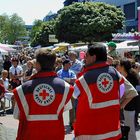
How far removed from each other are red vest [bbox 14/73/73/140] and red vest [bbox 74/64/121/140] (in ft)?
1.05

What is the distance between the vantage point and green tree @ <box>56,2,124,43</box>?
5366 centimetres

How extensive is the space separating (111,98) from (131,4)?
76.1 metres

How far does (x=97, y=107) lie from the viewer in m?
4.75

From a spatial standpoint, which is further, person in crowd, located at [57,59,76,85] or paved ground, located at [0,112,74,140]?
person in crowd, located at [57,59,76,85]

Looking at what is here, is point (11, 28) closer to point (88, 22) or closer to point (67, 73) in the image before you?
point (88, 22)

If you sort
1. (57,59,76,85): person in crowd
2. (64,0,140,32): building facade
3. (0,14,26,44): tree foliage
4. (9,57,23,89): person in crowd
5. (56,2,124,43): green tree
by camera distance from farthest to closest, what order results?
(0,14,26,44): tree foliage, (64,0,140,32): building facade, (56,2,124,43): green tree, (9,57,23,89): person in crowd, (57,59,76,85): person in crowd

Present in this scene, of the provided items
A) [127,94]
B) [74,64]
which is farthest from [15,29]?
[127,94]

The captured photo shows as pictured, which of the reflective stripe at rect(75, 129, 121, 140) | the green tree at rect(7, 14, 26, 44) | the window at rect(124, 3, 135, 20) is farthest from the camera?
the green tree at rect(7, 14, 26, 44)

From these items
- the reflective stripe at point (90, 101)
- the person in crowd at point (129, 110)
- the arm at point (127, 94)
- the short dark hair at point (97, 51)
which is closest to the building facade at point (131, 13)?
the person in crowd at point (129, 110)

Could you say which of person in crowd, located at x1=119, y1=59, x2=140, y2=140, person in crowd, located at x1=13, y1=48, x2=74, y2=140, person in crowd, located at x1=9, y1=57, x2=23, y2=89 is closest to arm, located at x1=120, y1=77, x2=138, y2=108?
person in crowd, located at x1=13, y1=48, x2=74, y2=140

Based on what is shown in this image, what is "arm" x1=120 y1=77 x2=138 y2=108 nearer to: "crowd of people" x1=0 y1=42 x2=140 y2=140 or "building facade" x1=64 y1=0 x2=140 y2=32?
"crowd of people" x1=0 y1=42 x2=140 y2=140

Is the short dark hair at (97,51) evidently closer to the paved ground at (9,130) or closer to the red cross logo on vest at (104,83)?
the red cross logo on vest at (104,83)

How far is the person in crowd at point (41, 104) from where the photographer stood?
4.42 metres

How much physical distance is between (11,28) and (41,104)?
134 m
